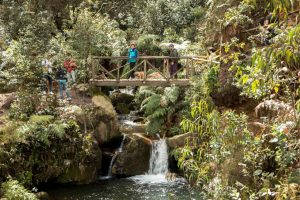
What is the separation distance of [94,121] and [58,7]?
867cm

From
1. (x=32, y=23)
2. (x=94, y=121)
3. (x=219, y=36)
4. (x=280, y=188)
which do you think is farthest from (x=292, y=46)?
(x=32, y=23)

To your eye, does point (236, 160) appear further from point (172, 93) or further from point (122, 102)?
point (122, 102)

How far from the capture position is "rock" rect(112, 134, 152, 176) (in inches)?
523

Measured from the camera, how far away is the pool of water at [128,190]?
35.9 feet

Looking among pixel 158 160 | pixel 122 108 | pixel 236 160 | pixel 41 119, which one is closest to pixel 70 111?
pixel 41 119

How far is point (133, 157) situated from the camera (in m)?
13.4

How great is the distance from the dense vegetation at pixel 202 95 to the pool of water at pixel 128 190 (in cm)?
55

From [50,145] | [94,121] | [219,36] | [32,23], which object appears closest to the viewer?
[219,36]

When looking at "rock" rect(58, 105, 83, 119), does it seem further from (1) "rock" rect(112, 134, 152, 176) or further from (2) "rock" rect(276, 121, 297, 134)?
(2) "rock" rect(276, 121, 297, 134)

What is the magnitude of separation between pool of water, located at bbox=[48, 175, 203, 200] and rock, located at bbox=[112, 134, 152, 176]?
553 mm

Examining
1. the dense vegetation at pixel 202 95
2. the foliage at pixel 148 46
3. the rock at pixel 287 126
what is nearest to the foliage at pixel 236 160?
the dense vegetation at pixel 202 95

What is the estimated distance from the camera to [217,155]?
613 centimetres

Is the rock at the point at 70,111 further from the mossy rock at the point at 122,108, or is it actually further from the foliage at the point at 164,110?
the mossy rock at the point at 122,108

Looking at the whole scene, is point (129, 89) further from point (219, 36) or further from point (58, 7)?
point (219, 36)
